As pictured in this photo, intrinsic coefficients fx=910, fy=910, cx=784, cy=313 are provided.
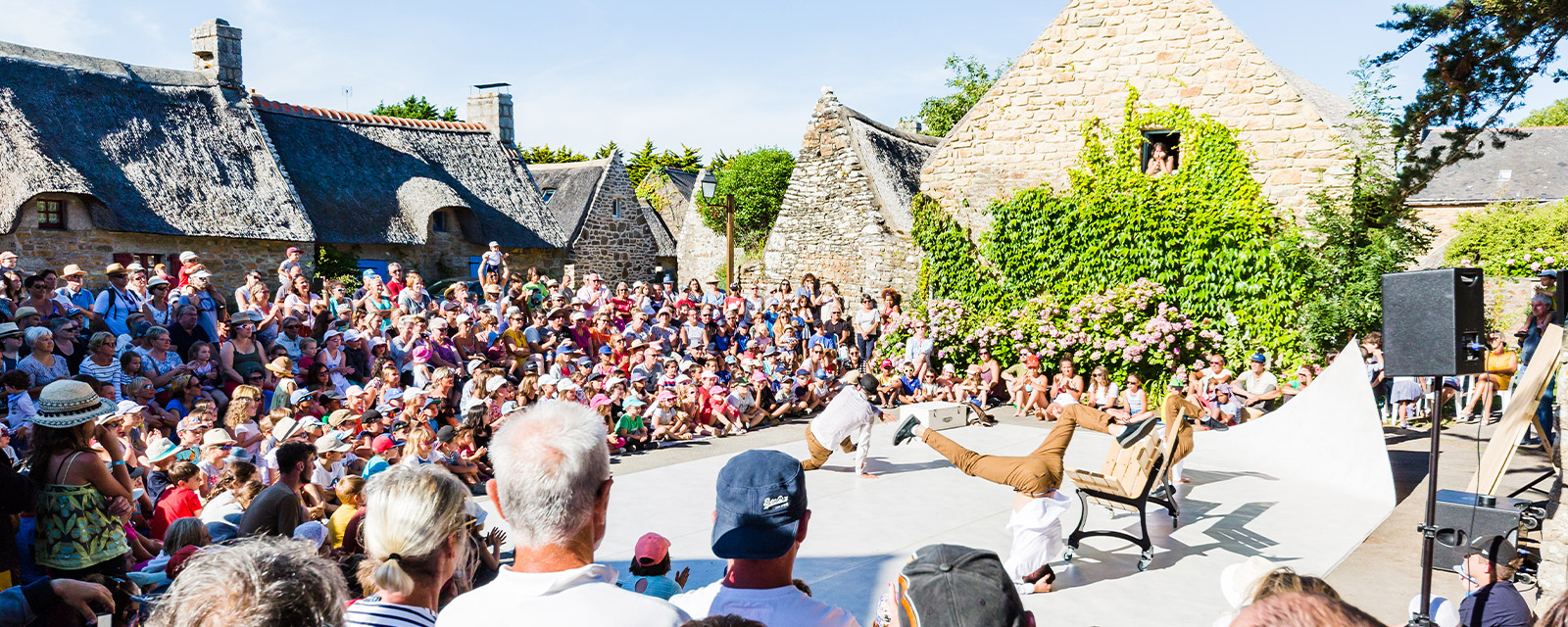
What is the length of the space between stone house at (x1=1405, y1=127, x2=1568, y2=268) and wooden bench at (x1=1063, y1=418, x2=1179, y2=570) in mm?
28914

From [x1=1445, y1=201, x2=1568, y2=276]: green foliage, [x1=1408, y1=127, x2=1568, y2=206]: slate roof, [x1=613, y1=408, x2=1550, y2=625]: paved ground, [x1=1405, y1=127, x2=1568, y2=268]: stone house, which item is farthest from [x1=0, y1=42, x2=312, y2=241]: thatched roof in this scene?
[x1=1408, y1=127, x2=1568, y2=206]: slate roof

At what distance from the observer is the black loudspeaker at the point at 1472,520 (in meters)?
5.76

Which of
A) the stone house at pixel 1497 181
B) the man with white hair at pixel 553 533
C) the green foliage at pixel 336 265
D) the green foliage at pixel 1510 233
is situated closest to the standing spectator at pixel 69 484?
the man with white hair at pixel 553 533

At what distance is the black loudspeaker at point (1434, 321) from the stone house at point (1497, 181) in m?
29.6

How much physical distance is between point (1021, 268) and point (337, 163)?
Answer: 48.8 ft

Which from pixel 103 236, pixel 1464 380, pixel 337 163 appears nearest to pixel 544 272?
pixel 337 163

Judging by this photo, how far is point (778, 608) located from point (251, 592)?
126 centimetres

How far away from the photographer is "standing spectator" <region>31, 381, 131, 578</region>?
4.14 meters

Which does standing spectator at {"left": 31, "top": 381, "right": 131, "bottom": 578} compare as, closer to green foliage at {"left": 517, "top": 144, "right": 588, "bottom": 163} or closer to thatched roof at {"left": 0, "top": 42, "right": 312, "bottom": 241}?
thatched roof at {"left": 0, "top": 42, "right": 312, "bottom": 241}

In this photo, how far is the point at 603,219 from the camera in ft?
89.4

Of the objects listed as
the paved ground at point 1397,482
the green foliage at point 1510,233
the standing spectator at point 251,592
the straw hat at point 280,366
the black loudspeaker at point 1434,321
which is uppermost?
the green foliage at point 1510,233

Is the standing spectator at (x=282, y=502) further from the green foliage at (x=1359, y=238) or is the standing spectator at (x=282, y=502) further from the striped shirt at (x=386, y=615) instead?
the green foliage at (x=1359, y=238)

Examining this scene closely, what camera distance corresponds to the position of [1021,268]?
47.0ft

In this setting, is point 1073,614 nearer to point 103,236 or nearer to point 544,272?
point 103,236
